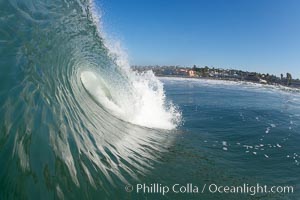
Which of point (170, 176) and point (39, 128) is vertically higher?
point (39, 128)

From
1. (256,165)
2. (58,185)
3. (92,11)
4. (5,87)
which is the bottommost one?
(256,165)

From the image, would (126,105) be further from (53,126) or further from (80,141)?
(53,126)

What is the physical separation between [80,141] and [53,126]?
0.64m

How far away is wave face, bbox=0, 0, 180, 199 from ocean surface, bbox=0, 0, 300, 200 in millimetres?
20

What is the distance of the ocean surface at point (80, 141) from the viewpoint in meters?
4.65

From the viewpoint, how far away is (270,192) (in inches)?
253

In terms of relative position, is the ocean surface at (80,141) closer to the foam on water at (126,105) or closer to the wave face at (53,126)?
the wave face at (53,126)

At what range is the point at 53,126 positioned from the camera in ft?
19.0

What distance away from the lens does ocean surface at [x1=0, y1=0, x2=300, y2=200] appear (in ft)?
15.3

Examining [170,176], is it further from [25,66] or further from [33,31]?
[33,31]

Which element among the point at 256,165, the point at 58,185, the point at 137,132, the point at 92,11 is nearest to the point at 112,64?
the point at 92,11

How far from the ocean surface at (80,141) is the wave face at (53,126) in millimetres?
20

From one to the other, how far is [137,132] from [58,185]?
586cm

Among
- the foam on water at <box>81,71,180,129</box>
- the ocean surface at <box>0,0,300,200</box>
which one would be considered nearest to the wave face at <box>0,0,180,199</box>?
the ocean surface at <box>0,0,300,200</box>
